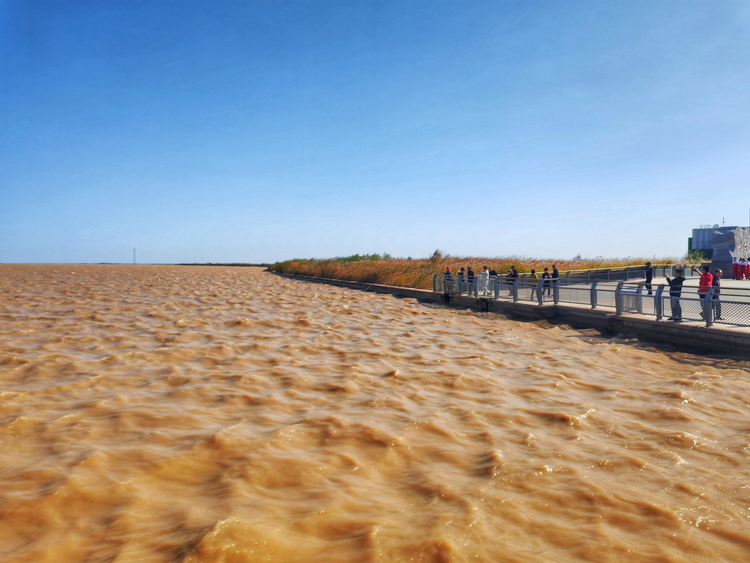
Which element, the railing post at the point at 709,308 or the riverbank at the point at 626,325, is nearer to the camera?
the riverbank at the point at 626,325

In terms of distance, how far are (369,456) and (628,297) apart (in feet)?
40.1

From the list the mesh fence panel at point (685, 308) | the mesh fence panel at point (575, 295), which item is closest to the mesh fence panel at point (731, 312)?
the mesh fence panel at point (685, 308)

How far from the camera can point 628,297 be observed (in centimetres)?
1535

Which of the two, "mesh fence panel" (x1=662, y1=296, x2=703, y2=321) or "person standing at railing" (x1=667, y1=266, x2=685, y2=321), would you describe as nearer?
"mesh fence panel" (x1=662, y1=296, x2=703, y2=321)

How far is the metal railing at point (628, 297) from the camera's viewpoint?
1239 centimetres

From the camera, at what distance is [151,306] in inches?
872

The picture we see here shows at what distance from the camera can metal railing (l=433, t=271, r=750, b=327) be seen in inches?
488

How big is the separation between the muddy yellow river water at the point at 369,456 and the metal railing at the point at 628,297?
1908mm

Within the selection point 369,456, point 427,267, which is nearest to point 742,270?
point 427,267

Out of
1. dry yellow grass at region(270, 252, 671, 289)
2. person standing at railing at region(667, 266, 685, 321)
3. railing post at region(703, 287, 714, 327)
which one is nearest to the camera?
railing post at region(703, 287, 714, 327)

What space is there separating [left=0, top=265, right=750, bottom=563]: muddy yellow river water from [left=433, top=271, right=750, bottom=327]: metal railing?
1908 mm

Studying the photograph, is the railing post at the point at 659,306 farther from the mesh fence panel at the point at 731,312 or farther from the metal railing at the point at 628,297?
the mesh fence panel at the point at 731,312

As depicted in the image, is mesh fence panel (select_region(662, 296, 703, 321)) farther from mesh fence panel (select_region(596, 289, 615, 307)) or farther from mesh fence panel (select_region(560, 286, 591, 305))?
mesh fence panel (select_region(560, 286, 591, 305))

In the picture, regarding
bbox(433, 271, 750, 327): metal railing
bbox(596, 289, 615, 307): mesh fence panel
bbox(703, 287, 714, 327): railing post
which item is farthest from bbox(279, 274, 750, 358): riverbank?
bbox(596, 289, 615, 307): mesh fence panel
